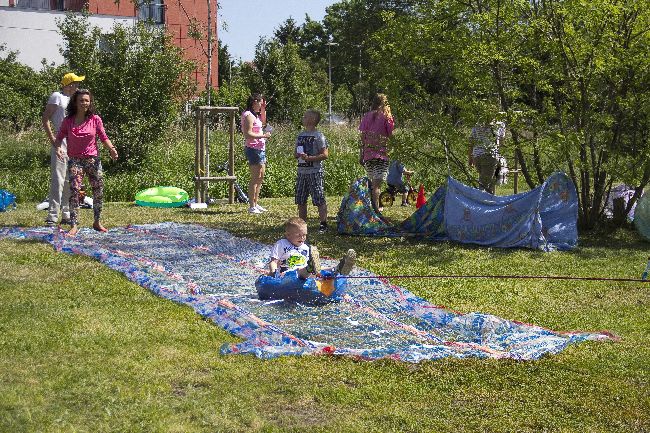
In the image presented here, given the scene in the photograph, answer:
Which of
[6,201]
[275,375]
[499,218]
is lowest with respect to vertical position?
[275,375]

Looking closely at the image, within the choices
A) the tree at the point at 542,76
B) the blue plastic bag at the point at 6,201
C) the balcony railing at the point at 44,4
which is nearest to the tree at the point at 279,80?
the balcony railing at the point at 44,4

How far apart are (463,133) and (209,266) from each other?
386cm

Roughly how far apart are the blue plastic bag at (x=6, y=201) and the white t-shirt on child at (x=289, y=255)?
6.57 m

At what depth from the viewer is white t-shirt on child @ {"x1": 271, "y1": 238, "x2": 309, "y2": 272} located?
678 cm

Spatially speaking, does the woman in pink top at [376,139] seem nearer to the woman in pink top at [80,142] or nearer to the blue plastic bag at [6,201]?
the woman in pink top at [80,142]

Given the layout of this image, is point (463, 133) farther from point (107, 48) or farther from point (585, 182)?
point (107, 48)

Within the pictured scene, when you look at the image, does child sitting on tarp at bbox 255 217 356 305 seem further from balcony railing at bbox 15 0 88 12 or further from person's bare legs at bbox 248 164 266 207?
balcony railing at bbox 15 0 88 12

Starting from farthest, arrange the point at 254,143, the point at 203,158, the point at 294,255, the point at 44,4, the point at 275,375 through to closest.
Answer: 1. the point at 44,4
2. the point at 203,158
3. the point at 254,143
4. the point at 294,255
5. the point at 275,375

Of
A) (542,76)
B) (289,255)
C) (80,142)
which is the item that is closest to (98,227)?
(80,142)

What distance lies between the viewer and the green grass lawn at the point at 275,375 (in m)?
4.16

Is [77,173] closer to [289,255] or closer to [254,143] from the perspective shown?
[254,143]

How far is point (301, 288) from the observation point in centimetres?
644

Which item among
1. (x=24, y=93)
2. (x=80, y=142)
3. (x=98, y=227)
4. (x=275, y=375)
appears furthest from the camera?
(x=24, y=93)

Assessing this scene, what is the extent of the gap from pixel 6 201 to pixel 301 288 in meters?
7.19
